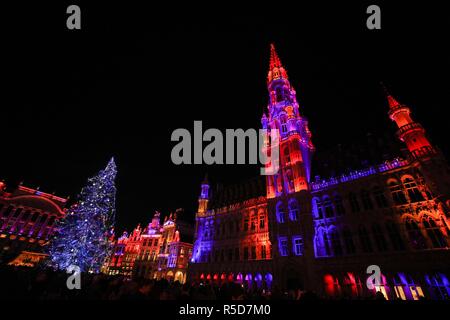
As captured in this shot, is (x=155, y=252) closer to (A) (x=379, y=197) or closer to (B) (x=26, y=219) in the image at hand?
(B) (x=26, y=219)

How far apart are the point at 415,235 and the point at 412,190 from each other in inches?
167

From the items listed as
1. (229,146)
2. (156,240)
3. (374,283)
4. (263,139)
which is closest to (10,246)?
(156,240)

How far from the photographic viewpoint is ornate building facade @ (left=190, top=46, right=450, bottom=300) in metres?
17.7

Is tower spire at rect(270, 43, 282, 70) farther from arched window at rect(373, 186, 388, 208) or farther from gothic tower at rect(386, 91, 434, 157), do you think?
arched window at rect(373, 186, 388, 208)

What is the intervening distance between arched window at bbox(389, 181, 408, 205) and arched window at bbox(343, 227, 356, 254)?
17.9ft

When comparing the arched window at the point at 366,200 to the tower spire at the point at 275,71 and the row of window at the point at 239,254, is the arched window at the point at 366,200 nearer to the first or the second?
the row of window at the point at 239,254

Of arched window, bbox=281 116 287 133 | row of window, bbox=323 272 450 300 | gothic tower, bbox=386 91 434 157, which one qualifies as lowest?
row of window, bbox=323 272 450 300

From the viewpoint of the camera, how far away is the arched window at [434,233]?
17047 mm

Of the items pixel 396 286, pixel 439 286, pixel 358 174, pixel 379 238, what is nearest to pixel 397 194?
pixel 358 174

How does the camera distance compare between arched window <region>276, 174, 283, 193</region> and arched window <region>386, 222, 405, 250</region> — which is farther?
arched window <region>276, 174, 283, 193</region>

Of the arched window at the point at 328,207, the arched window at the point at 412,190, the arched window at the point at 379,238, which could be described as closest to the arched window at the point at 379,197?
the arched window at the point at 412,190

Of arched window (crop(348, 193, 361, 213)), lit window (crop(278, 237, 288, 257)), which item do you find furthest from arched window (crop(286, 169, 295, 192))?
arched window (crop(348, 193, 361, 213))

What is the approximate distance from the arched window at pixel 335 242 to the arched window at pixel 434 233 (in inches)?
289

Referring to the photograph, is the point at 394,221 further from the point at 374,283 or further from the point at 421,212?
Result: the point at 374,283
